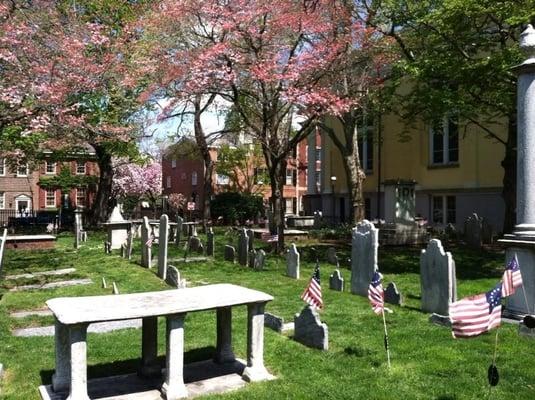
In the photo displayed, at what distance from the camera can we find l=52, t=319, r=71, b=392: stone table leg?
5.44 meters

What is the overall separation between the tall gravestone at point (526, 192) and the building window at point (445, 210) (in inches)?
873

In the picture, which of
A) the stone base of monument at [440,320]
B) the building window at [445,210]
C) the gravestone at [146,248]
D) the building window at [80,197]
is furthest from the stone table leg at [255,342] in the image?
the building window at [80,197]

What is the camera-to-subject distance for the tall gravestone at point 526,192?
312 inches

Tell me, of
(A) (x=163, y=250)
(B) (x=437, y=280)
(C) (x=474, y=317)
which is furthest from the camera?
(A) (x=163, y=250)

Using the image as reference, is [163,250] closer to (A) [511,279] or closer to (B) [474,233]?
(A) [511,279]

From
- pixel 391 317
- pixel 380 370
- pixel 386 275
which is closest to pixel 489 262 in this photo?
pixel 386 275

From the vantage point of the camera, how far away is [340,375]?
243 inches

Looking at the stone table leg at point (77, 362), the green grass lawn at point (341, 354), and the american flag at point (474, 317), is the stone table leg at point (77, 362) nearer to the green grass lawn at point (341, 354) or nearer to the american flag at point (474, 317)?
the green grass lawn at point (341, 354)

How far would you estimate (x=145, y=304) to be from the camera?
5.65 metres

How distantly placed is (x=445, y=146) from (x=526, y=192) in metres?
23.1

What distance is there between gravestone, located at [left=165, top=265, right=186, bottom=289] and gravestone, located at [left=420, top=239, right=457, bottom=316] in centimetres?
519

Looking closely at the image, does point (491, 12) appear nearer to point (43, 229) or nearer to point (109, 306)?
point (109, 306)

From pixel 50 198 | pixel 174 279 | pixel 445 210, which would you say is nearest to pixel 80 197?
pixel 50 198

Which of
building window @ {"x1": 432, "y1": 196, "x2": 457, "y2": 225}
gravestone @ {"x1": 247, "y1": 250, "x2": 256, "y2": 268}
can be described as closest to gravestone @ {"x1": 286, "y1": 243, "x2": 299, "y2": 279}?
gravestone @ {"x1": 247, "y1": 250, "x2": 256, "y2": 268}
